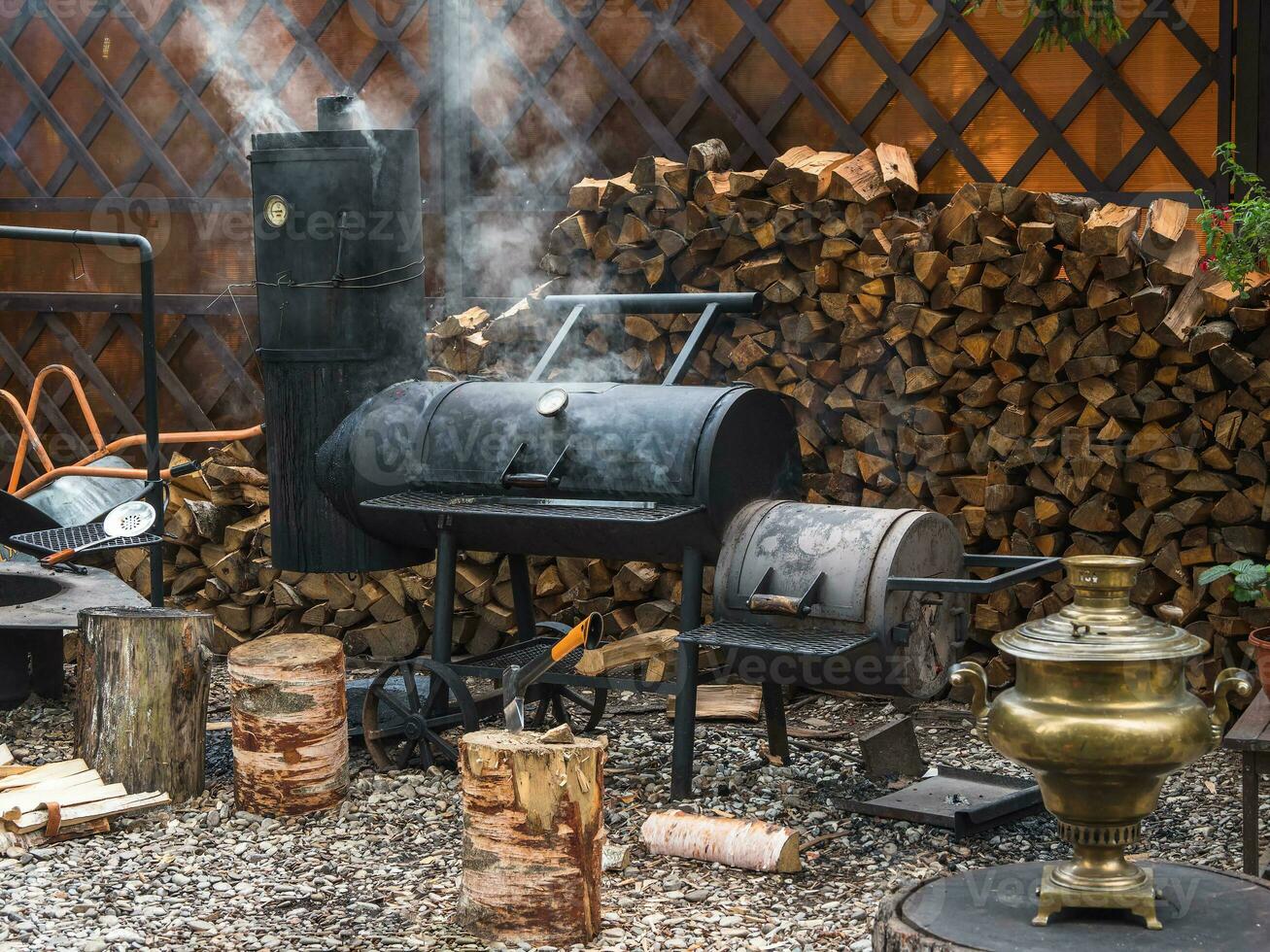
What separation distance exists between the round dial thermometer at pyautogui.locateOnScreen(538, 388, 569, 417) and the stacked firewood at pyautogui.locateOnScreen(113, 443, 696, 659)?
1260 mm

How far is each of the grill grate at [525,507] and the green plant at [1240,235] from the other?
1677 mm

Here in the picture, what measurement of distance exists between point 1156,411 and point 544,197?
2.70 m

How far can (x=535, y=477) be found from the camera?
15.0 feet

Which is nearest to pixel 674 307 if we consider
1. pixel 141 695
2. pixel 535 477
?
pixel 535 477

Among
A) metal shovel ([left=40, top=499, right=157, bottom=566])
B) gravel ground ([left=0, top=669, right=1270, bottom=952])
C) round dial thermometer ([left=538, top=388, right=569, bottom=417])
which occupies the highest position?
round dial thermometer ([left=538, top=388, right=569, bottom=417])

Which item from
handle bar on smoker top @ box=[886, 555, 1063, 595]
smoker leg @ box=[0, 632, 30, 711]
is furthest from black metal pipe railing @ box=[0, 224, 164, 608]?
handle bar on smoker top @ box=[886, 555, 1063, 595]

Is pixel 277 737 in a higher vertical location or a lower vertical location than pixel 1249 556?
lower

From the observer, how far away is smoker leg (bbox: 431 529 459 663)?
15.9 feet

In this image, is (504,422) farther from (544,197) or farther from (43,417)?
(43,417)

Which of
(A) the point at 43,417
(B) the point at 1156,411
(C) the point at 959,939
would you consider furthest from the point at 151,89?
(C) the point at 959,939

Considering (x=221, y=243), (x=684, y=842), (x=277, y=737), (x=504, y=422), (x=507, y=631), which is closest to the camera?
(x=684, y=842)

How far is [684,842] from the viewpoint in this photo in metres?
4.01

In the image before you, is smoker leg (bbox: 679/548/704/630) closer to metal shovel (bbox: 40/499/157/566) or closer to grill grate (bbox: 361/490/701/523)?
grill grate (bbox: 361/490/701/523)

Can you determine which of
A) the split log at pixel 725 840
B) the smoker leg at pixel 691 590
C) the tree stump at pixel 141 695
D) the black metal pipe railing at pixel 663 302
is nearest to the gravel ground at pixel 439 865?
the split log at pixel 725 840
